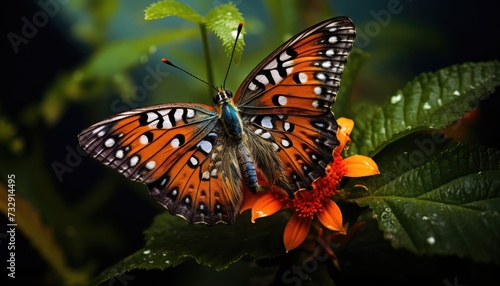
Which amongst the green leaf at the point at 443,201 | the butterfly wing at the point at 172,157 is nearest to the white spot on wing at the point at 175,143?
the butterfly wing at the point at 172,157

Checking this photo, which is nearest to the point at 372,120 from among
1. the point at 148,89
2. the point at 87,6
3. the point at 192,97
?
the point at 192,97

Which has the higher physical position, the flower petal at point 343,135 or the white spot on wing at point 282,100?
the white spot on wing at point 282,100

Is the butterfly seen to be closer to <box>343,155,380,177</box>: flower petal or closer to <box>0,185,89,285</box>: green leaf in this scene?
<box>343,155,380,177</box>: flower petal

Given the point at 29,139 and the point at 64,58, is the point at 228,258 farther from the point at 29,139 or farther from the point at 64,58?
the point at 64,58

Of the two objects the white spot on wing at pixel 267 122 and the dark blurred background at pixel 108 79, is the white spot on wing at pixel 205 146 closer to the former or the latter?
the white spot on wing at pixel 267 122

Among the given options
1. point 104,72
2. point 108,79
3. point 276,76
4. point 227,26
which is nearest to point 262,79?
point 276,76
